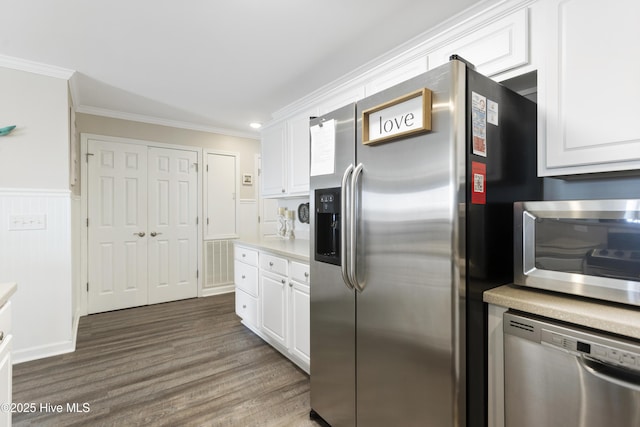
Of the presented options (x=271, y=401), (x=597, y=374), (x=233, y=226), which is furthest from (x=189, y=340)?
(x=597, y=374)

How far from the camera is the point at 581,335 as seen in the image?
0.98 m

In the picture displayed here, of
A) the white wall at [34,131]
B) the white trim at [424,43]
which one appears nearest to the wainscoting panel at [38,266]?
the white wall at [34,131]

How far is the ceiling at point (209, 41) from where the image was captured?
1.85 meters

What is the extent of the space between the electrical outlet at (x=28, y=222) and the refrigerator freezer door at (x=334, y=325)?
7.91 feet

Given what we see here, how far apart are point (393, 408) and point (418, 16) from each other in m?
2.13

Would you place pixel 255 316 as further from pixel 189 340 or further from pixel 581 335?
pixel 581 335

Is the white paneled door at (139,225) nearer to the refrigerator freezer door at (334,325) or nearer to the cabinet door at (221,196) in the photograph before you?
the cabinet door at (221,196)

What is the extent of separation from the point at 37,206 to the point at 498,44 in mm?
3497

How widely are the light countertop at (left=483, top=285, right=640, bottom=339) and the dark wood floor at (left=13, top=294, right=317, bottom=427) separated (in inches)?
52.4

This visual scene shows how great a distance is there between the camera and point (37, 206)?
2.59 m

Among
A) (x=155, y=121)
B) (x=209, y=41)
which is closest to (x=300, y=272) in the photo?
(x=209, y=41)

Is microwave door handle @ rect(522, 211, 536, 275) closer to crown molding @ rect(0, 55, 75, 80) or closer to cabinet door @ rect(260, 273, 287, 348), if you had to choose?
cabinet door @ rect(260, 273, 287, 348)

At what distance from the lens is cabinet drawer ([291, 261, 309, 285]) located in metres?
2.15

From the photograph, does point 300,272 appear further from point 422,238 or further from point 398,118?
point 398,118
